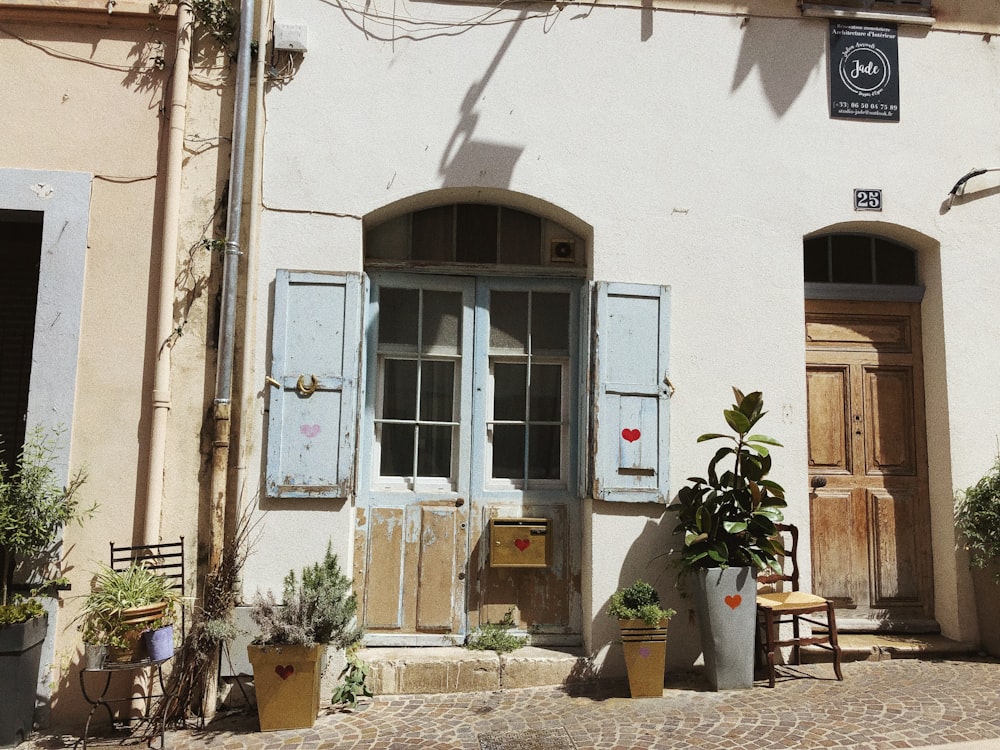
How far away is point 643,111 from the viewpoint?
5348mm

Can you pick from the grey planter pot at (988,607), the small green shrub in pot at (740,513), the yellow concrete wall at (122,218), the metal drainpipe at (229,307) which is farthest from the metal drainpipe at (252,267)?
the grey planter pot at (988,607)

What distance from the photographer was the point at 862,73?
5.53 metres

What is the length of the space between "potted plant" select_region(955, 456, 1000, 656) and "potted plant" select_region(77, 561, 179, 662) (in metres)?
5.14

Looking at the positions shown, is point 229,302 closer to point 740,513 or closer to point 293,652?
point 293,652

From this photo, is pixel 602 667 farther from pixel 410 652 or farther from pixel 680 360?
pixel 680 360

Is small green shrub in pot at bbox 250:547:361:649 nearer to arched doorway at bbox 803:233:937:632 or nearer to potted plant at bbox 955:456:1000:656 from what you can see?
arched doorway at bbox 803:233:937:632

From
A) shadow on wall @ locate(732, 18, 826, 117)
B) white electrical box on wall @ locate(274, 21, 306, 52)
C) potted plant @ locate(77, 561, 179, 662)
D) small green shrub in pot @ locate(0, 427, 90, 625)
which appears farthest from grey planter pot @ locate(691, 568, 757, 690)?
white electrical box on wall @ locate(274, 21, 306, 52)

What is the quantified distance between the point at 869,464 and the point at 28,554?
5618mm

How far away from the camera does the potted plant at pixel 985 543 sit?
5.07 m

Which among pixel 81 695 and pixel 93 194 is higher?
pixel 93 194

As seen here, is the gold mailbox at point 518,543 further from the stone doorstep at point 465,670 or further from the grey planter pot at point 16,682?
the grey planter pot at point 16,682

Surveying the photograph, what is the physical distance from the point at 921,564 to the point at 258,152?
17.9ft

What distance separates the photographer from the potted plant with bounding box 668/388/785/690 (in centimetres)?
464

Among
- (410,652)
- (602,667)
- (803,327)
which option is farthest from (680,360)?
(410,652)
